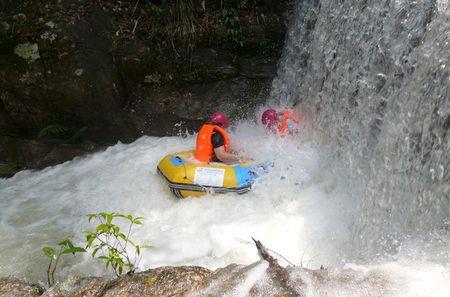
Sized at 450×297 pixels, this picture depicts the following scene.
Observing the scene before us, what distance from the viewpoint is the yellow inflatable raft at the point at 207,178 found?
16.4 feet

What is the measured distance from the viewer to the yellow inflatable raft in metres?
5.00

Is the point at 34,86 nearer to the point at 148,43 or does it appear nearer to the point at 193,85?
the point at 148,43

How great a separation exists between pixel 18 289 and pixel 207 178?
2.38m

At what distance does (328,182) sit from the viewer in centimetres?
506

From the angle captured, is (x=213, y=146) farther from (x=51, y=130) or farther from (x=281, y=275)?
(x=281, y=275)

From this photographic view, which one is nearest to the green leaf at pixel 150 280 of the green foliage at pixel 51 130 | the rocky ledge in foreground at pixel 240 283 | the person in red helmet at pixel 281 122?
the rocky ledge in foreground at pixel 240 283

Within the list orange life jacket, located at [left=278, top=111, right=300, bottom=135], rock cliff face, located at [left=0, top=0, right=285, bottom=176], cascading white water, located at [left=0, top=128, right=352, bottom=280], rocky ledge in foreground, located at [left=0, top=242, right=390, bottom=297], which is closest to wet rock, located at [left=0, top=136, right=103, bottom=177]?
rock cliff face, located at [left=0, top=0, right=285, bottom=176]

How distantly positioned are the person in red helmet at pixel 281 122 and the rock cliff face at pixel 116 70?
102cm

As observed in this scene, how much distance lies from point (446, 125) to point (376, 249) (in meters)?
1.07

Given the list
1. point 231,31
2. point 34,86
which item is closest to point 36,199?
point 34,86

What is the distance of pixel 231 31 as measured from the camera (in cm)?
661

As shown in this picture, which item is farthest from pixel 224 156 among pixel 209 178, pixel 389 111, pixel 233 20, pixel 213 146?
pixel 233 20

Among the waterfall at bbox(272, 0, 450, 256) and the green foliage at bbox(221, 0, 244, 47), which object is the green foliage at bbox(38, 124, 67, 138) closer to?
the green foliage at bbox(221, 0, 244, 47)

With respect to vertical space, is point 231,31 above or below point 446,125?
above
